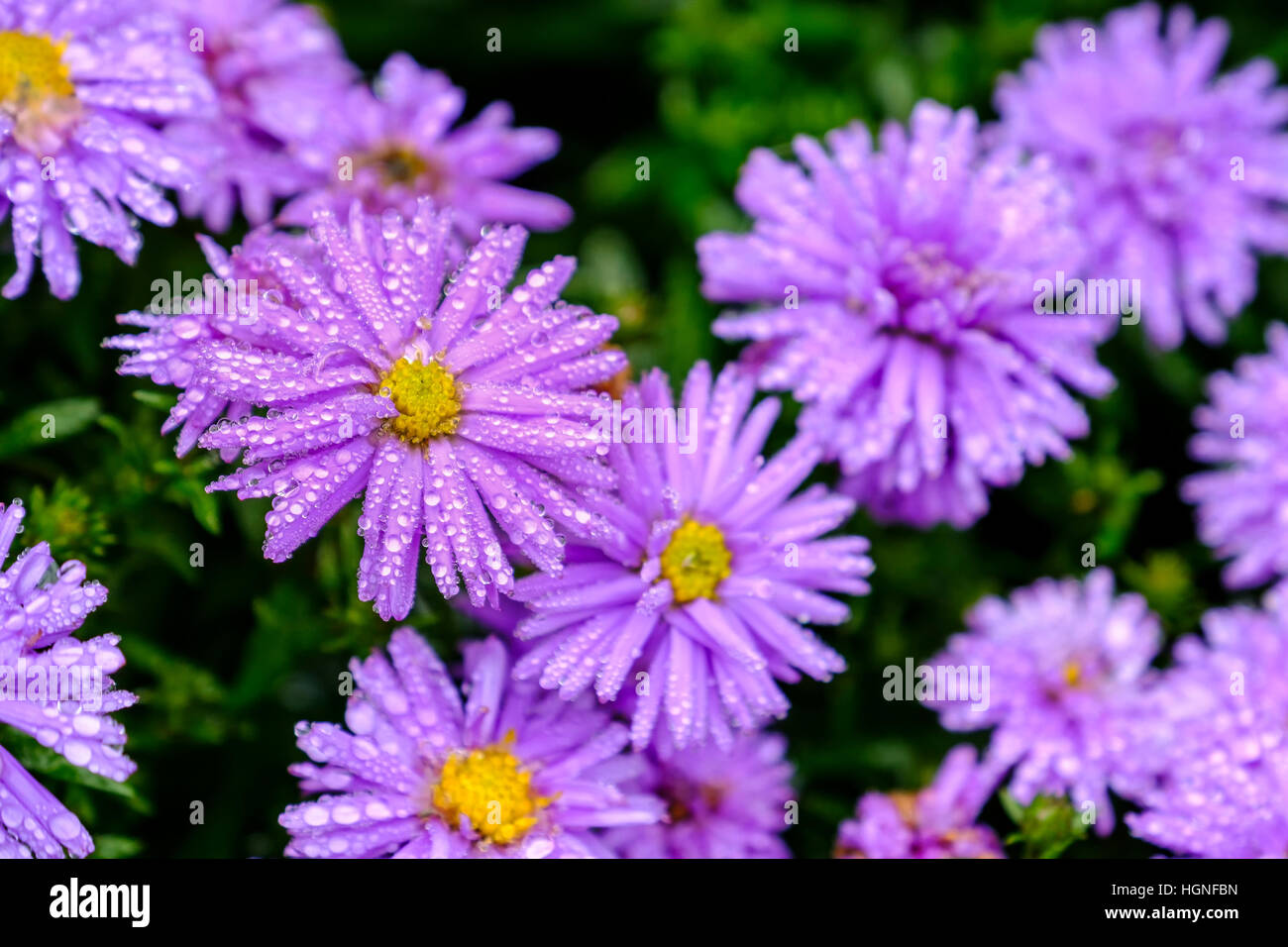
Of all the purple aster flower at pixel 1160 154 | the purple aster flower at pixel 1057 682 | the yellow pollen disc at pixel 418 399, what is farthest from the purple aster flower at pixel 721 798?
the purple aster flower at pixel 1160 154

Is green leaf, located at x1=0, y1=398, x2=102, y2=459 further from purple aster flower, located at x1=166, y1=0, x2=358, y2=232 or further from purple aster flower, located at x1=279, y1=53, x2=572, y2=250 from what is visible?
purple aster flower, located at x1=279, y1=53, x2=572, y2=250

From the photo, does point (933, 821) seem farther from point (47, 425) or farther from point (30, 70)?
point (30, 70)

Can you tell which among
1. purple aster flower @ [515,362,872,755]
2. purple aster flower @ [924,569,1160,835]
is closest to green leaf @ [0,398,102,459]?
purple aster flower @ [515,362,872,755]

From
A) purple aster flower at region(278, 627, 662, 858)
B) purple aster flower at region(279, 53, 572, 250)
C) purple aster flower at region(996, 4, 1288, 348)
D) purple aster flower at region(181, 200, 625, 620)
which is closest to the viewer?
purple aster flower at region(181, 200, 625, 620)

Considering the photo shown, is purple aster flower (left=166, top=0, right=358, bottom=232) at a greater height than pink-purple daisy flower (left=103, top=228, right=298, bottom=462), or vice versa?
purple aster flower (left=166, top=0, right=358, bottom=232)
